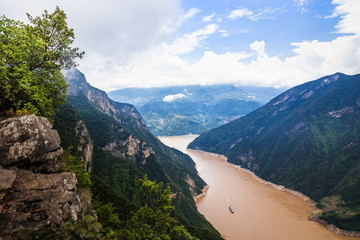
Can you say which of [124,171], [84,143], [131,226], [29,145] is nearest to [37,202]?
[29,145]

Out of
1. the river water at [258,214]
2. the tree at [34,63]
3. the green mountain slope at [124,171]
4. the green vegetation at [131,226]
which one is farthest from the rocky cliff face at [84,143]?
the river water at [258,214]

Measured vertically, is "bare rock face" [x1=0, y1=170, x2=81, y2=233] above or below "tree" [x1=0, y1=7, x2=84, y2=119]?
below

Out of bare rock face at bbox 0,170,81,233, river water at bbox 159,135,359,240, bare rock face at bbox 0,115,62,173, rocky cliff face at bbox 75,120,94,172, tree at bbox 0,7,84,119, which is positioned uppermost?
tree at bbox 0,7,84,119

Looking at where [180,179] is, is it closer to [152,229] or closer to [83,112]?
[83,112]

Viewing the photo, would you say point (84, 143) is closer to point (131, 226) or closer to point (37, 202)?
point (131, 226)

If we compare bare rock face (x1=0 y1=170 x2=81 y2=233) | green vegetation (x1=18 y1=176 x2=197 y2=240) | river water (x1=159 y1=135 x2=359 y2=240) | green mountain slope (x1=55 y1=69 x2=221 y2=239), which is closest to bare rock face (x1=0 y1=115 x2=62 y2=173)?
bare rock face (x1=0 y1=170 x2=81 y2=233)

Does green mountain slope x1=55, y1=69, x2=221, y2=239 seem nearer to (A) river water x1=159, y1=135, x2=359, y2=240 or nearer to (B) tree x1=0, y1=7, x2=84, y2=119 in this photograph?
(A) river water x1=159, y1=135, x2=359, y2=240
